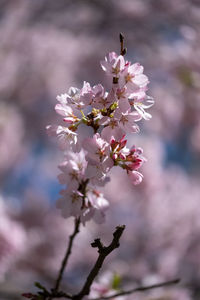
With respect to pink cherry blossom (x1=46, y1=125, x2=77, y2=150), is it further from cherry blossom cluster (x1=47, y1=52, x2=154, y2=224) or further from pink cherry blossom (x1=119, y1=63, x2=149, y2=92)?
pink cherry blossom (x1=119, y1=63, x2=149, y2=92)

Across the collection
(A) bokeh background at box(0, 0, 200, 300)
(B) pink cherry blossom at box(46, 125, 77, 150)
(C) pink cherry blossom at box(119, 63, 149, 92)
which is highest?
(A) bokeh background at box(0, 0, 200, 300)

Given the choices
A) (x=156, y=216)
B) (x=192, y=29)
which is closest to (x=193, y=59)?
(x=192, y=29)

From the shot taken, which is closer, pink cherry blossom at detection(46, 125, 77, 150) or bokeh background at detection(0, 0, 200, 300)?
pink cherry blossom at detection(46, 125, 77, 150)

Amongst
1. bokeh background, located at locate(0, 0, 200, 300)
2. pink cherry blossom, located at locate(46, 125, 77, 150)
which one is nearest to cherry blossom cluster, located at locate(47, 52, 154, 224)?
pink cherry blossom, located at locate(46, 125, 77, 150)

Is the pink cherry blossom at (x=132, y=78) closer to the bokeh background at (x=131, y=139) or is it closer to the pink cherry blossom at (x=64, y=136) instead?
the pink cherry blossom at (x=64, y=136)

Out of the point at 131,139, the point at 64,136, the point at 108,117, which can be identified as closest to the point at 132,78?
the point at 108,117

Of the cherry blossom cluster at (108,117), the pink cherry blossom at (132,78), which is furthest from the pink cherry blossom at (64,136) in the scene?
the pink cherry blossom at (132,78)

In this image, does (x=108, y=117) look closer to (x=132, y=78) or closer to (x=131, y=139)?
(x=132, y=78)

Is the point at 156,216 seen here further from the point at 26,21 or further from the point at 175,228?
the point at 26,21

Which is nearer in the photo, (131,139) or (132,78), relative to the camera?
(132,78)
